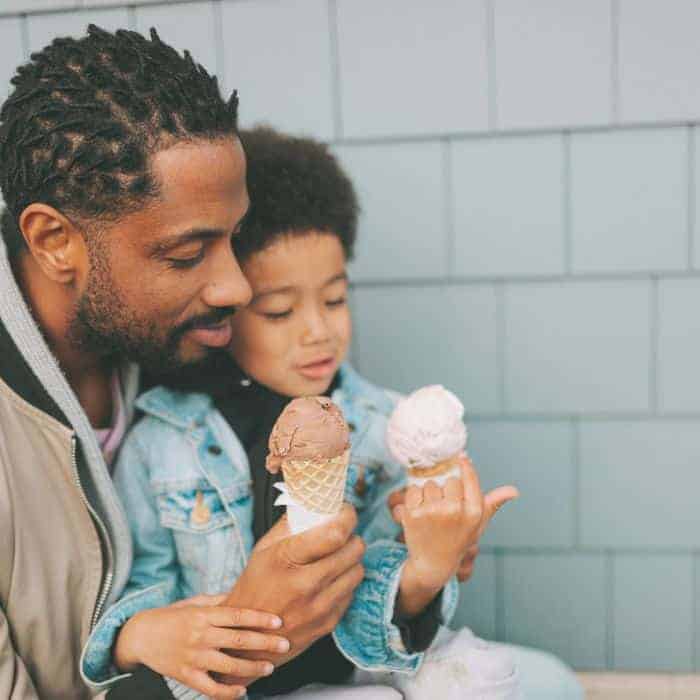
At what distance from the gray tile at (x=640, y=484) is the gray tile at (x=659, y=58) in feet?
2.50

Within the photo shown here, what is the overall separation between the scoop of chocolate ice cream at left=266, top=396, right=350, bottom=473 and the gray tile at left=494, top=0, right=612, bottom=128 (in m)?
1.06

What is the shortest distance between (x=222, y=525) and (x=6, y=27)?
1.38 meters

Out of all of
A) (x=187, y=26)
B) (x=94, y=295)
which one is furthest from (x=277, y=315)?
(x=187, y=26)

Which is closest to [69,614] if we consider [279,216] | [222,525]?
[222,525]

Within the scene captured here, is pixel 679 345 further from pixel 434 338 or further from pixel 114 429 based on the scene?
pixel 114 429

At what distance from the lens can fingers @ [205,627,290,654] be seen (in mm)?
1478

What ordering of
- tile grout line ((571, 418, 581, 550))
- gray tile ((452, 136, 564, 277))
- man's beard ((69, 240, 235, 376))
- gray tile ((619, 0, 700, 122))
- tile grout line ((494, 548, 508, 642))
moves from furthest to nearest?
tile grout line ((494, 548, 508, 642)) < tile grout line ((571, 418, 581, 550)) < gray tile ((452, 136, 564, 277)) < gray tile ((619, 0, 700, 122)) < man's beard ((69, 240, 235, 376))

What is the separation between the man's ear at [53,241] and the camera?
1.54 metres

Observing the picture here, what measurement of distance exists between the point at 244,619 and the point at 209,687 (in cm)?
12

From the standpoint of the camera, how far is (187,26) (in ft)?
7.22

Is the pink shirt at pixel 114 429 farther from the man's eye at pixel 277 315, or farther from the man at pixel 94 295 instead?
the man's eye at pixel 277 315

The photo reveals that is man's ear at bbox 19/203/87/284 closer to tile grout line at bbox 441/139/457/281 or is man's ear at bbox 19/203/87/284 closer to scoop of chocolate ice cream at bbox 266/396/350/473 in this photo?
scoop of chocolate ice cream at bbox 266/396/350/473

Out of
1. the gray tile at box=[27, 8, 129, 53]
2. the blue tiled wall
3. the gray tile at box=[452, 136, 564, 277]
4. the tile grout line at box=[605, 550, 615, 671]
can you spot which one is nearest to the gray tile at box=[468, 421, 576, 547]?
the blue tiled wall

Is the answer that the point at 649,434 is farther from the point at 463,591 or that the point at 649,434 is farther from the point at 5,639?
the point at 5,639
